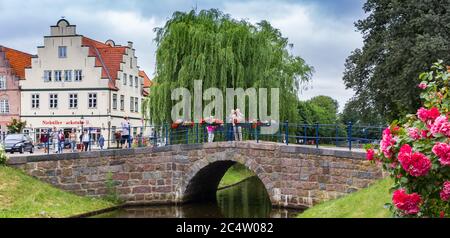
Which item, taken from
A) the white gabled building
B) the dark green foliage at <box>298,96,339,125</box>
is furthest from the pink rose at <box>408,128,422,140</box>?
the dark green foliage at <box>298,96,339,125</box>

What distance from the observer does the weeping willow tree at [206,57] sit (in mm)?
28266

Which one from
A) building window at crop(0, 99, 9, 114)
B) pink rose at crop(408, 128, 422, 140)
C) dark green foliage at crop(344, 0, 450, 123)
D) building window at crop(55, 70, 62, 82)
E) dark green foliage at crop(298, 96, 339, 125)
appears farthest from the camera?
dark green foliage at crop(298, 96, 339, 125)

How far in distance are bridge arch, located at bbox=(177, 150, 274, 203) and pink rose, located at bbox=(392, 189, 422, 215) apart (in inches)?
535

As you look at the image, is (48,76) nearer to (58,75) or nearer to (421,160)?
(58,75)

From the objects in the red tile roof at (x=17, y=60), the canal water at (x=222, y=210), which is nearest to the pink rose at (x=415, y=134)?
the canal water at (x=222, y=210)

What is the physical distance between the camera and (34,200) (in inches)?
834

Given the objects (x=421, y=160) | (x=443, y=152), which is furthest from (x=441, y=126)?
(x=421, y=160)

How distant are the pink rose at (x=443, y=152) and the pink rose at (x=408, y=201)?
0.69 metres

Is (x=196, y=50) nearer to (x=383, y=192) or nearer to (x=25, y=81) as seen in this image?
(x=383, y=192)

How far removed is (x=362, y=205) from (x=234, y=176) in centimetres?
1926

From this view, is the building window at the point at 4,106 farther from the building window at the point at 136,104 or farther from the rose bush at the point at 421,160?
the rose bush at the point at 421,160

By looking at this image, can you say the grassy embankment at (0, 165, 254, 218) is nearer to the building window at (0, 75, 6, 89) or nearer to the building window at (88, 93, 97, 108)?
the building window at (88, 93, 97, 108)

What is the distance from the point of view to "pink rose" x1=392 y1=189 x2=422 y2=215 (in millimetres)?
8258
